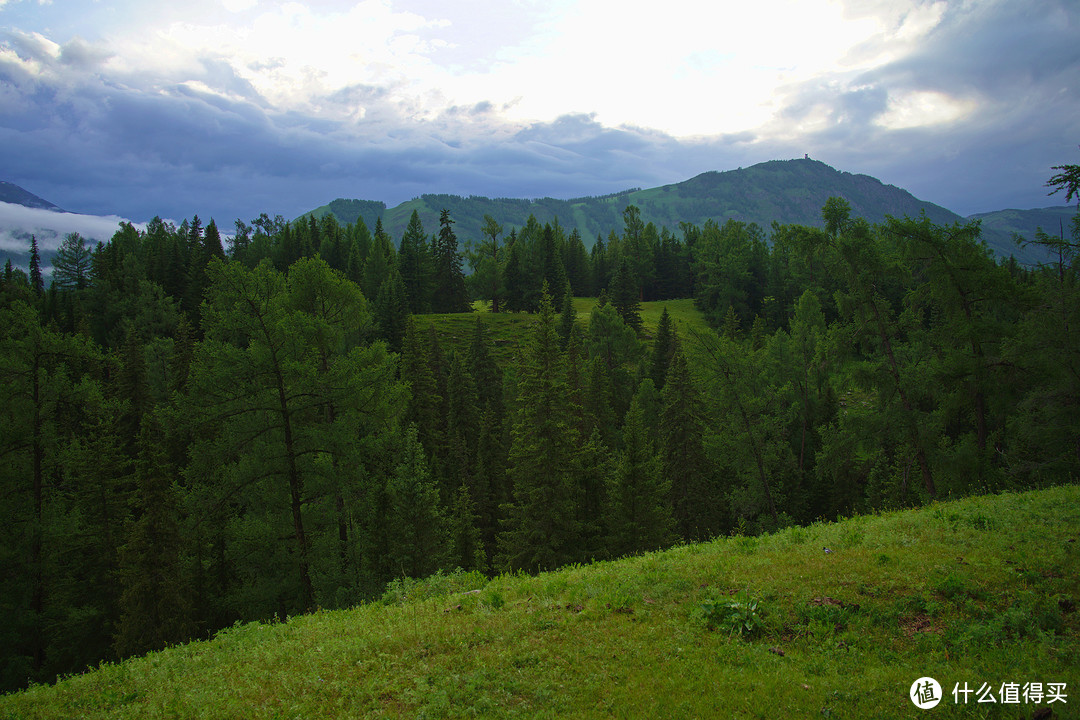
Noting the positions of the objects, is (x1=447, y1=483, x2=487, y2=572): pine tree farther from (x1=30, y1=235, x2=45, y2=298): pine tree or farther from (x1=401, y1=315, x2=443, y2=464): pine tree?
(x1=30, y1=235, x2=45, y2=298): pine tree

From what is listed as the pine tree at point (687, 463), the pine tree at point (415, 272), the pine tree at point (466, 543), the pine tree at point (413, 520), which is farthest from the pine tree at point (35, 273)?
the pine tree at point (687, 463)

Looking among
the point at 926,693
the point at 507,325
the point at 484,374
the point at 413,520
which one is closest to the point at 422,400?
the point at 484,374

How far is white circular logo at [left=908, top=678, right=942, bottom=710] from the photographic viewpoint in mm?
6035

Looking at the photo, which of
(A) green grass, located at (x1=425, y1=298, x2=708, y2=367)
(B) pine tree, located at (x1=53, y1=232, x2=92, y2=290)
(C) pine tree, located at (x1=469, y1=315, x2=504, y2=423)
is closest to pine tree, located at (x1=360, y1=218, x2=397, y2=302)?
(A) green grass, located at (x1=425, y1=298, x2=708, y2=367)

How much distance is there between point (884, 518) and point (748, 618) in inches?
309

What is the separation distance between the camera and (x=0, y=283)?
74.9 meters

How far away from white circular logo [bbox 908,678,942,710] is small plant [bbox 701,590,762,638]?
2172 mm

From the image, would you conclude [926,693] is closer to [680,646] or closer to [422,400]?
[680,646]

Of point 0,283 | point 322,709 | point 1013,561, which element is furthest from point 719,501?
point 0,283

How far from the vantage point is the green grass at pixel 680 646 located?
661 cm

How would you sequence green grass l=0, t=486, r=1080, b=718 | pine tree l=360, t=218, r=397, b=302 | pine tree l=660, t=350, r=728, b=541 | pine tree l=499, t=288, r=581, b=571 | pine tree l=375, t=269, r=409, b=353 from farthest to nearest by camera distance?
1. pine tree l=360, t=218, r=397, b=302
2. pine tree l=375, t=269, r=409, b=353
3. pine tree l=660, t=350, r=728, b=541
4. pine tree l=499, t=288, r=581, b=571
5. green grass l=0, t=486, r=1080, b=718

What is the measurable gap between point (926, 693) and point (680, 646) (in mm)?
3019

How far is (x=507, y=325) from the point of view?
3543 inches

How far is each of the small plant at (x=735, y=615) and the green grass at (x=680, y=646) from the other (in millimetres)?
33
